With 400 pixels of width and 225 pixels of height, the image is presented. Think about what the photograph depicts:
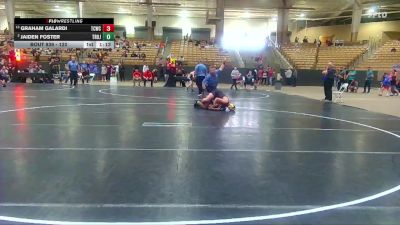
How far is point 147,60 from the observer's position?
124 feet

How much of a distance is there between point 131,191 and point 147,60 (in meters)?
33.7

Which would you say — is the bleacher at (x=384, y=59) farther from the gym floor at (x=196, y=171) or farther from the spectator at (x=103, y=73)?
the gym floor at (x=196, y=171)

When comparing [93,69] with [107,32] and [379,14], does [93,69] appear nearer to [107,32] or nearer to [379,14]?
[107,32]

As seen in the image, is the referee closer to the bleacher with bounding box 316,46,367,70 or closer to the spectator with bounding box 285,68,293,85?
the spectator with bounding box 285,68,293,85

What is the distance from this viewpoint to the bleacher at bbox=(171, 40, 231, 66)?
3788cm

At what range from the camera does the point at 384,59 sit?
36.4 metres

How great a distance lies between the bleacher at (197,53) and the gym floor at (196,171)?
27.5m

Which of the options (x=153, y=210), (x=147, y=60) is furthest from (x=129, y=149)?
(x=147, y=60)

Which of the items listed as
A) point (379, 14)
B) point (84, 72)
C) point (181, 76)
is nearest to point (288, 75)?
point (181, 76)

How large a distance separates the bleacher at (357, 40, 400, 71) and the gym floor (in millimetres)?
27409

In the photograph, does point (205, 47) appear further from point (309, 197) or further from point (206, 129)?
point (309, 197)

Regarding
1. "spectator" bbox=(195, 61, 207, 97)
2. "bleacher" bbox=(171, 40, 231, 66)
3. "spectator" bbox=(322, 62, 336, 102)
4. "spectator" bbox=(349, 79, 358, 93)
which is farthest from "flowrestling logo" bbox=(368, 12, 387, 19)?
"spectator" bbox=(195, 61, 207, 97)

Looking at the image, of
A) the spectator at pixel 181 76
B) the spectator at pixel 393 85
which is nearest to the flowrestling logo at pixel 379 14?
the spectator at pixel 393 85
